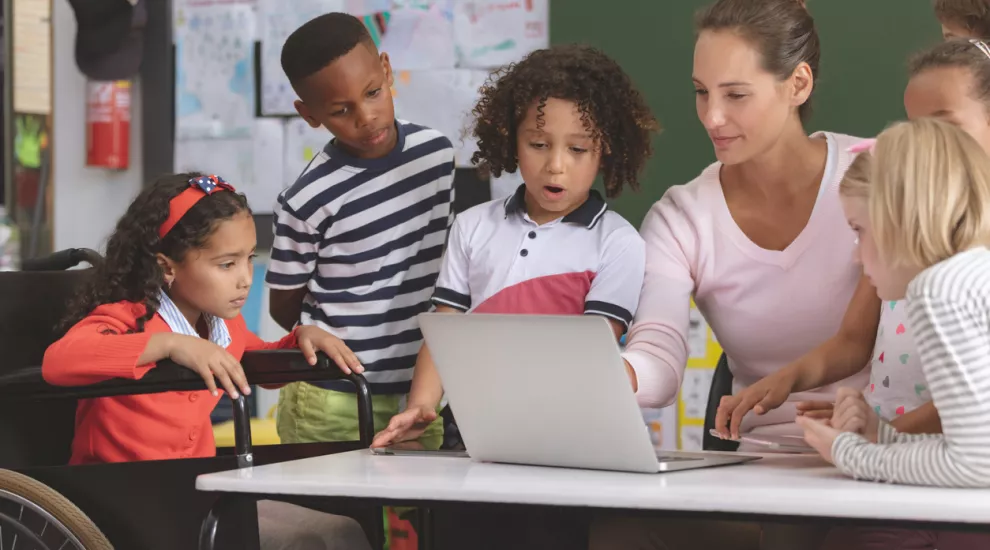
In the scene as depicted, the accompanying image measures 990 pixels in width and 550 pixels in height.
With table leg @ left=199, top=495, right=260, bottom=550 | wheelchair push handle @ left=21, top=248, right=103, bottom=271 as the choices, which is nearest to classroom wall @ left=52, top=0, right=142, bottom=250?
wheelchair push handle @ left=21, top=248, right=103, bottom=271

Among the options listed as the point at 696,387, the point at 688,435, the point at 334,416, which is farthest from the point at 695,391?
the point at 334,416

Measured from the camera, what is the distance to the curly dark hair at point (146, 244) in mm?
1766

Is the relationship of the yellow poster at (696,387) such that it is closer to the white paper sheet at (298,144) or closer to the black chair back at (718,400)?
the black chair back at (718,400)

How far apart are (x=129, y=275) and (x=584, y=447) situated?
3.01 feet

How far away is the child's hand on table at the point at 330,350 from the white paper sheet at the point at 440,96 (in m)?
1.58

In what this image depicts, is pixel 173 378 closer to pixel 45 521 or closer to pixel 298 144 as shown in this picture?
pixel 45 521

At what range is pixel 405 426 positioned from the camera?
1554 millimetres

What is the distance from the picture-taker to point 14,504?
4.85 ft

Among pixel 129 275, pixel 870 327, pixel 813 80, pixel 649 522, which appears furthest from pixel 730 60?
pixel 129 275

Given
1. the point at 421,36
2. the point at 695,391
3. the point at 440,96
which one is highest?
the point at 421,36

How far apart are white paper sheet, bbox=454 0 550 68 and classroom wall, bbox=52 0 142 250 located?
3.84ft

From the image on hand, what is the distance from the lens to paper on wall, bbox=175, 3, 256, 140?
3559 millimetres

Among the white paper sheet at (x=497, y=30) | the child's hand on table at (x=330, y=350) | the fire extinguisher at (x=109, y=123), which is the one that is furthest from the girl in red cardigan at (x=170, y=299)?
the fire extinguisher at (x=109, y=123)

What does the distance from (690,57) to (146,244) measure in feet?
5.25
